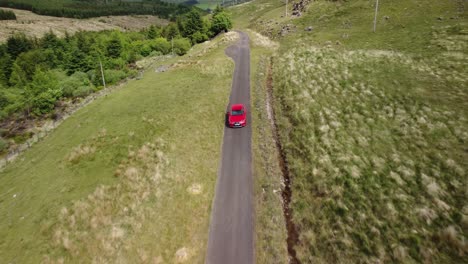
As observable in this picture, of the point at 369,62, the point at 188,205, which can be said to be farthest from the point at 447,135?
the point at 188,205

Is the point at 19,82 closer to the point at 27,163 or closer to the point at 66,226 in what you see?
the point at 27,163

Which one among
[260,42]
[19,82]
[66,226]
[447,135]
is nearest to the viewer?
[66,226]

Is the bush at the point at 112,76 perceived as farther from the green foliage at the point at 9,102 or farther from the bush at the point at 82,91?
the green foliage at the point at 9,102

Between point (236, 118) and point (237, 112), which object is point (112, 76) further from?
→ point (236, 118)

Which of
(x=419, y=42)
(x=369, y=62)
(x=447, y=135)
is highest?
(x=419, y=42)

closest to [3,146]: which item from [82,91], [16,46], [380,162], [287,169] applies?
[82,91]

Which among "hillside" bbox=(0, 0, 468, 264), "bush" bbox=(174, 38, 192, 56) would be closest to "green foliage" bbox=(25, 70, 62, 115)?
"hillside" bbox=(0, 0, 468, 264)
